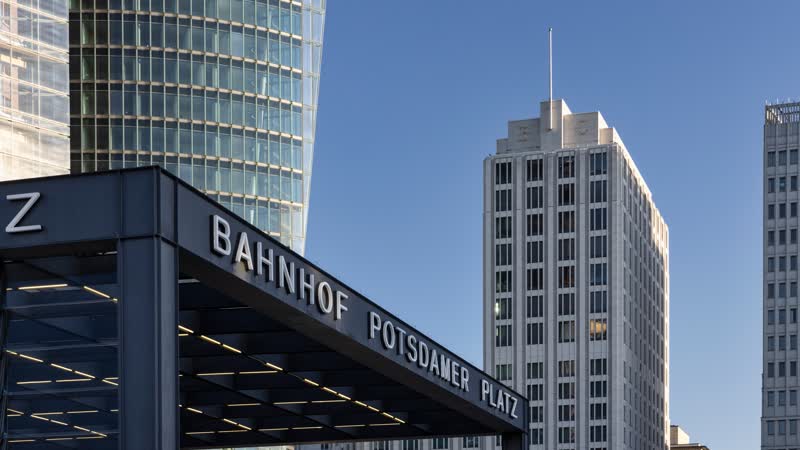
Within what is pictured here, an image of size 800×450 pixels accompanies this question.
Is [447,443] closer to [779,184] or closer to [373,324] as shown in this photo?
[779,184]

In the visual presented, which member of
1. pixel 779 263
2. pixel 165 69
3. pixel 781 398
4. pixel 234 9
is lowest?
pixel 781 398

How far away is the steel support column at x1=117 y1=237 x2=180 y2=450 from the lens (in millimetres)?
20453

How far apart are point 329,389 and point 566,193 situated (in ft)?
432

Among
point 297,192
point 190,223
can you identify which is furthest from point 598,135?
point 190,223

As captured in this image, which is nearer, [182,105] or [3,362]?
[3,362]

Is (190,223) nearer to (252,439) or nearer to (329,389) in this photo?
(329,389)

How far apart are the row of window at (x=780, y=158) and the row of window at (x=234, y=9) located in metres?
87.6

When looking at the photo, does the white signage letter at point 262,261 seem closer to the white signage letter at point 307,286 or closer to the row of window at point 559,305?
the white signage letter at point 307,286

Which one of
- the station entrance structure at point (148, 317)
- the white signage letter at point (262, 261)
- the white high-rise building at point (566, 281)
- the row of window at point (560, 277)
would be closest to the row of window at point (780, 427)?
the white high-rise building at point (566, 281)

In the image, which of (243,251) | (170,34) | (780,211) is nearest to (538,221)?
(780,211)

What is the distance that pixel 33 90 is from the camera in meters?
73.9

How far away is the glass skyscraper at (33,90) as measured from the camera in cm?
7175

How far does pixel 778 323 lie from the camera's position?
6644 inches

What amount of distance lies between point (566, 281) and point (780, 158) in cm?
2999
